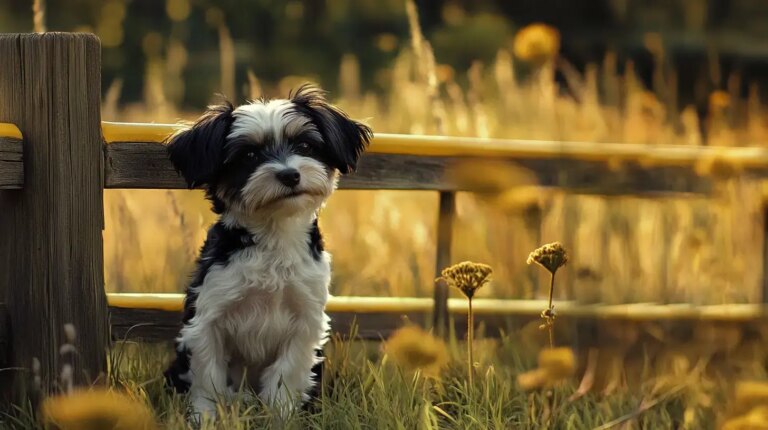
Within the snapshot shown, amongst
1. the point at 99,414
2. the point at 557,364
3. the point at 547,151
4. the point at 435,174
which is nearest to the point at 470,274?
the point at 557,364

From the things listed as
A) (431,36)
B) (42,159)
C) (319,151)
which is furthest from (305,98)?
(431,36)

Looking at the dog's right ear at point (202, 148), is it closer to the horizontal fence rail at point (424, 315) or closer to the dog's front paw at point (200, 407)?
the dog's front paw at point (200, 407)

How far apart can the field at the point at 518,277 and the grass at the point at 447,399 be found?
0.03 ft

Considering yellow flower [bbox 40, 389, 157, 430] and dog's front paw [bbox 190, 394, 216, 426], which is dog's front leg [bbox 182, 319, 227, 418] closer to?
dog's front paw [bbox 190, 394, 216, 426]

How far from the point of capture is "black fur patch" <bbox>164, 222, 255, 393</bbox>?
361 cm

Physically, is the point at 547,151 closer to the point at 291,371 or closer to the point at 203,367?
the point at 291,371

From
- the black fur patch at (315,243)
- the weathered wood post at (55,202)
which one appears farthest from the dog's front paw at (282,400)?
the weathered wood post at (55,202)

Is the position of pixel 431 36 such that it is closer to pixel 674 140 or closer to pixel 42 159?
pixel 674 140

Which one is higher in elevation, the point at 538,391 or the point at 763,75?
the point at 763,75

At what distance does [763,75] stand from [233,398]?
1299cm

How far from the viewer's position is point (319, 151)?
3605 millimetres

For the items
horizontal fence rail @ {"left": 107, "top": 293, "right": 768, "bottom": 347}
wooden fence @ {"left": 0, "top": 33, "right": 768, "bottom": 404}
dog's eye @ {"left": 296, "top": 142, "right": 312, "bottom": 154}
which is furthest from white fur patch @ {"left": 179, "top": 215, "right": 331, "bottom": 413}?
horizontal fence rail @ {"left": 107, "top": 293, "right": 768, "bottom": 347}

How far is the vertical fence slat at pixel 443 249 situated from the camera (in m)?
4.77

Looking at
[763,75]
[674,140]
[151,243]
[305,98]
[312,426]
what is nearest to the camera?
[312,426]
